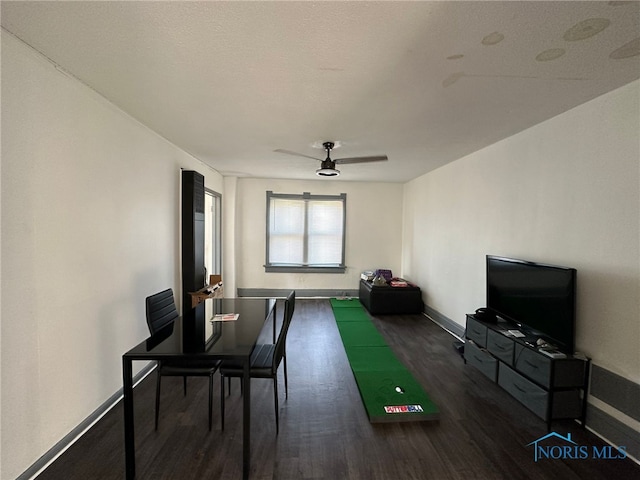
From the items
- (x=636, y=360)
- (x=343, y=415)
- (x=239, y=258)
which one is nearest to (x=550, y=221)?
(x=636, y=360)

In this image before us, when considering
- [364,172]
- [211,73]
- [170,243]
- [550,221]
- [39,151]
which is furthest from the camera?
[364,172]

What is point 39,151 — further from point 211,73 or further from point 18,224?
point 211,73

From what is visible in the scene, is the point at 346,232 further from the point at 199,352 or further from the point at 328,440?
the point at 199,352

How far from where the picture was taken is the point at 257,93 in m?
2.11

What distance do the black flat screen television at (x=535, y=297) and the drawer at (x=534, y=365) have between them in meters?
0.19

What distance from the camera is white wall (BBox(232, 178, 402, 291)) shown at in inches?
236

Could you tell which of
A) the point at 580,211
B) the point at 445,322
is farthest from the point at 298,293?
the point at 580,211

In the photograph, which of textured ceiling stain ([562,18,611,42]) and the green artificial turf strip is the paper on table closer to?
the green artificial turf strip

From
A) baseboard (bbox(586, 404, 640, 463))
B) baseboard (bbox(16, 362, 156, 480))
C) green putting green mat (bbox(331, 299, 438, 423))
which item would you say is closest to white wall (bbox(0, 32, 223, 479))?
baseboard (bbox(16, 362, 156, 480))

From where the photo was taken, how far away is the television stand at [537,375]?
2131mm

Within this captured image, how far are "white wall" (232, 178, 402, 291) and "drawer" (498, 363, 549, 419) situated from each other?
3.78 metres

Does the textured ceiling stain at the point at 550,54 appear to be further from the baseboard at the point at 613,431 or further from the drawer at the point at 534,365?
the baseboard at the point at 613,431

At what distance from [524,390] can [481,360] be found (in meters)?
0.55

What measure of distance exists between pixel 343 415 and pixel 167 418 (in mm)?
1420
